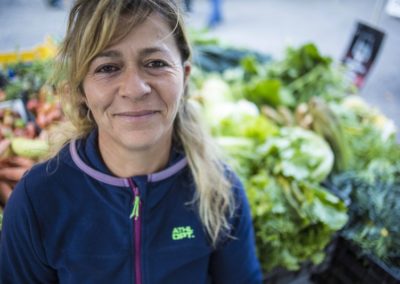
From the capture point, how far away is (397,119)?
3.15 m

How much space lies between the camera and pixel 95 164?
118cm

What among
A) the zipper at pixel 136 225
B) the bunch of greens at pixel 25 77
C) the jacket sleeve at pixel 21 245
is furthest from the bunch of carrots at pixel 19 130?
the zipper at pixel 136 225

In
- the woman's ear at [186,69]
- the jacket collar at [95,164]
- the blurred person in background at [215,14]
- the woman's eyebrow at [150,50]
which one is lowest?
the jacket collar at [95,164]

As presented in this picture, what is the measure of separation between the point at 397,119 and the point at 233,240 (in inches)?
99.0

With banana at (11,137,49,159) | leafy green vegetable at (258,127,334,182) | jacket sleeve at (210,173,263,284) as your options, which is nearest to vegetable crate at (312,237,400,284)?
leafy green vegetable at (258,127,334,182)

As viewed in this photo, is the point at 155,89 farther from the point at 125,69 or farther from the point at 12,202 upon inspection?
the point at 12,202

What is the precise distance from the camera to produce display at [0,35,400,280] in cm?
195

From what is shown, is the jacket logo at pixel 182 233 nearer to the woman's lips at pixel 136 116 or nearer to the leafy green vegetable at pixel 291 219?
the woman's lips at pixel 136 116

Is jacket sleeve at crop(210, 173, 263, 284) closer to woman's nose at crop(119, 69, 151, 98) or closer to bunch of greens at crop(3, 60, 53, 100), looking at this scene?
woman's nose at crop(119, 69, 151, 98)

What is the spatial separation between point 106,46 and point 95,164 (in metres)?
0.41

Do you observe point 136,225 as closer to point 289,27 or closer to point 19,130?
point 19,130

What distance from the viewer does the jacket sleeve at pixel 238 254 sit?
4.47ft

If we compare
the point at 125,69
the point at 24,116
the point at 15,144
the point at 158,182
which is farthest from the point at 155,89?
the point at 24,116

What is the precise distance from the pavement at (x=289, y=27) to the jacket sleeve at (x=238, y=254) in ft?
6.12
